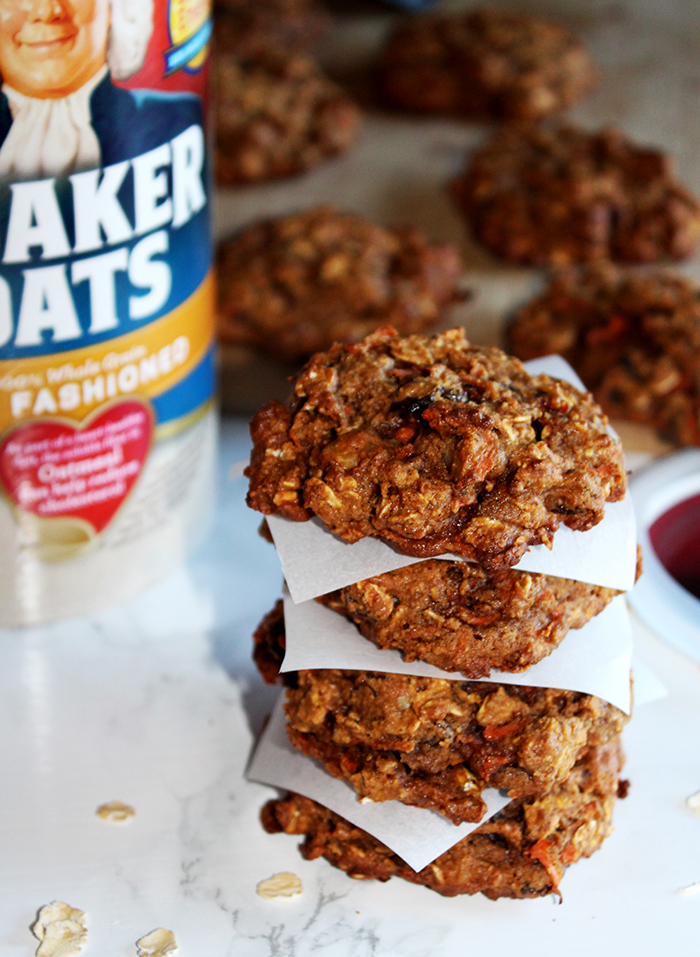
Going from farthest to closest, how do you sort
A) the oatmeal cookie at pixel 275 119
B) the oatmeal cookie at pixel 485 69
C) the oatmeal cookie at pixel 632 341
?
the oatmeal cookie at pixel 485 69
the oatmeal cookie at pixel 275 119
the oatmeal cookie at pixel 632 341

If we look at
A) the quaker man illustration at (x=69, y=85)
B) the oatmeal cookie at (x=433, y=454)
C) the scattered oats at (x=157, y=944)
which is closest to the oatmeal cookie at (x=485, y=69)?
the quaker man illustration at (x=69, y=85)

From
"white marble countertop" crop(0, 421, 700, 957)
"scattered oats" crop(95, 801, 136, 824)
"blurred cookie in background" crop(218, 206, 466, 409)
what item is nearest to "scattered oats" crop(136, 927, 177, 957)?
"white marble countertop" crop(0, 421, 700, 957)

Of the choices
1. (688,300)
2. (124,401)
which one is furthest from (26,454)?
(688,300)

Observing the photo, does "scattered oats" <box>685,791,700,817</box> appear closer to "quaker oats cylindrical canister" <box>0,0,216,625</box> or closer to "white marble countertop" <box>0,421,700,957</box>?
"white marble countertop" <box>0,421,700,957</box>

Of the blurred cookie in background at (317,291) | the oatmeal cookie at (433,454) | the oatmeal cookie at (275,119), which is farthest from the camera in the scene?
the oatmeal cookie at (275,119)

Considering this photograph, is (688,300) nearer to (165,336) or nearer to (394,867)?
(165,336)

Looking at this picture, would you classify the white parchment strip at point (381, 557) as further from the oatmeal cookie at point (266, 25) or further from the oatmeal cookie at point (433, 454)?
the oatmeal cookie at point (266, 25)

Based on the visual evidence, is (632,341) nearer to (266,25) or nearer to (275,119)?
(275,119)
